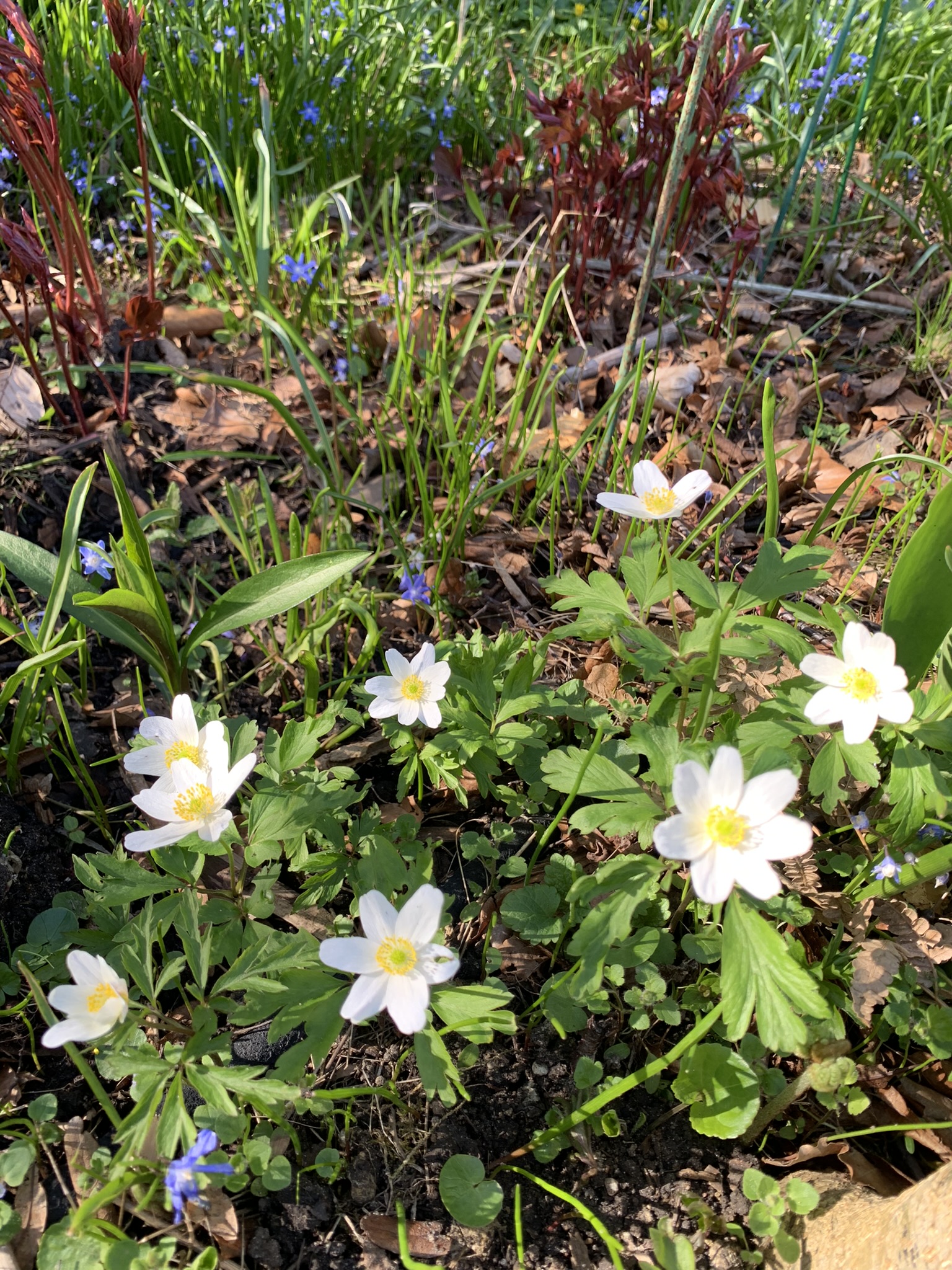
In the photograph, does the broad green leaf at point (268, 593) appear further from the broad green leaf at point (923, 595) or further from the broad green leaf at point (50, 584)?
the broad green leaf at point (923, 595)

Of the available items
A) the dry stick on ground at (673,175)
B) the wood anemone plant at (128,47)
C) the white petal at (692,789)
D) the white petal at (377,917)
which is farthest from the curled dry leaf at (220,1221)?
the wood anemone plant at (128,47)

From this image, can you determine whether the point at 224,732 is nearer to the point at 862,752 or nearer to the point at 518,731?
the point at 518,731

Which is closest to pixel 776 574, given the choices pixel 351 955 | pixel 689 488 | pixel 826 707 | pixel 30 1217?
pixel 689 488

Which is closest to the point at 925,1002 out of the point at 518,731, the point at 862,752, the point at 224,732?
the point at 862,752

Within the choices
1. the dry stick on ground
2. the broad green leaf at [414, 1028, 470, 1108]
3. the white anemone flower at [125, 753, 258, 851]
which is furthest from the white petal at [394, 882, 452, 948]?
the dry stick on ground

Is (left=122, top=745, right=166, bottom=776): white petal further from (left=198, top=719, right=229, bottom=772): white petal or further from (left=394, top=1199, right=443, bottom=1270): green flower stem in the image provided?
(left=394, top=1199, right=443, bottom=1270): green flower stem
